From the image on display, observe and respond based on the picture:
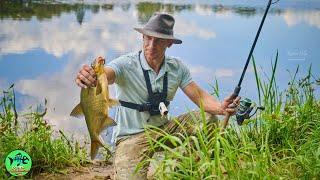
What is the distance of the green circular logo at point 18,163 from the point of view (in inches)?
201

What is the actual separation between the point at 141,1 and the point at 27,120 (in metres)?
25.1

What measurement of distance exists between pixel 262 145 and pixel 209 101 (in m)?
1.18

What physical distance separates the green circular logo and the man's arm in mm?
1546

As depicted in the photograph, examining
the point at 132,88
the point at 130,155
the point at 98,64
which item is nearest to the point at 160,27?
the point at 132,88

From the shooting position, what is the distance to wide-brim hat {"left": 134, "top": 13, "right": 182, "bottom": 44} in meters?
4.91

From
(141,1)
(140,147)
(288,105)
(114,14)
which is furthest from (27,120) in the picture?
(141,1)

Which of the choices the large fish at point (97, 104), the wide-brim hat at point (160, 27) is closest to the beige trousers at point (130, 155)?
the large fish at point (97, 104)

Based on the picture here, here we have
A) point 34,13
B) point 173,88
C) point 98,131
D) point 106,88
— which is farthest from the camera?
point 34,13

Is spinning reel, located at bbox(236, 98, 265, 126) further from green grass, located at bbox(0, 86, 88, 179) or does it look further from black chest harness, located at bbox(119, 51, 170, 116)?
green grass, located at bbox(0, 86, 88, 179)

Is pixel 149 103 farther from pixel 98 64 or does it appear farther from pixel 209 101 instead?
pixel 98 64

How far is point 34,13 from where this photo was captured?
2534 centimetres

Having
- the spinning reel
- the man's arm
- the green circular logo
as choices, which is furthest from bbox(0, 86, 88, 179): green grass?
the spinning reel

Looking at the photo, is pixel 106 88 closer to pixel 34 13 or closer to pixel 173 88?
pixel 173 88

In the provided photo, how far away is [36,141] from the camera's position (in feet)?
18.7
